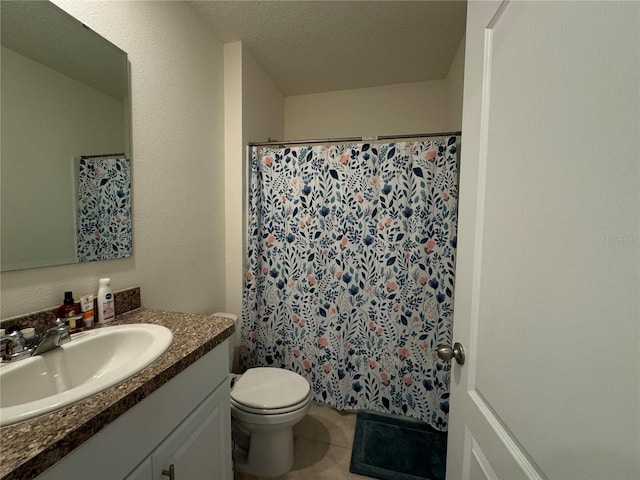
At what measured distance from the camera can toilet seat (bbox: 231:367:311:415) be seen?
4.09ft

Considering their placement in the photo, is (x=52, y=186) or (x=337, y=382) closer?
(x=52, y=186)

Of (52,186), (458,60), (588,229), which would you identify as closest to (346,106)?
(458,60)

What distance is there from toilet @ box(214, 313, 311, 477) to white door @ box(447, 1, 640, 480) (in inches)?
31.8

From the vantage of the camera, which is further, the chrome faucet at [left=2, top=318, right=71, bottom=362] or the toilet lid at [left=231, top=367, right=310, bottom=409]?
the toilet lid at [left=231, top=367, right=310, bottom=409]

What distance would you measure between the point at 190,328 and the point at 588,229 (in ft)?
3.50

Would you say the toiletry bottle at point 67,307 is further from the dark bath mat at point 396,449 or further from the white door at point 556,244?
the dark bath mat at point 396,449

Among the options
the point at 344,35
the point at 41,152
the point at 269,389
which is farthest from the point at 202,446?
the point at 344,35

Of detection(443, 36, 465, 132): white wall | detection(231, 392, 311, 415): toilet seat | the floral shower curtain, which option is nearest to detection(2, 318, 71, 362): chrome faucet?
detection(231, 392, 311, 415): toilet seat

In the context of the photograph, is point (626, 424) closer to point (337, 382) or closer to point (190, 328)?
point (190, 328)

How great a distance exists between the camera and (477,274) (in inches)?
27.5

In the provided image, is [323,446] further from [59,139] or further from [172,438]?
[59,139]

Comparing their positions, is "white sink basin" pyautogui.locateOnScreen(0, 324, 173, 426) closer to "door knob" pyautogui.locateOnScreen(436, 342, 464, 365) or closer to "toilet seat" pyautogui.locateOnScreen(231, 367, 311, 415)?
"toilet seat" pyautogui.locateOnScreen(231, 367, 311, 415)

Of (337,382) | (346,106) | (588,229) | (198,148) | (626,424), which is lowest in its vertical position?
(337,382)

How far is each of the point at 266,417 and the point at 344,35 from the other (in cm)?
216
